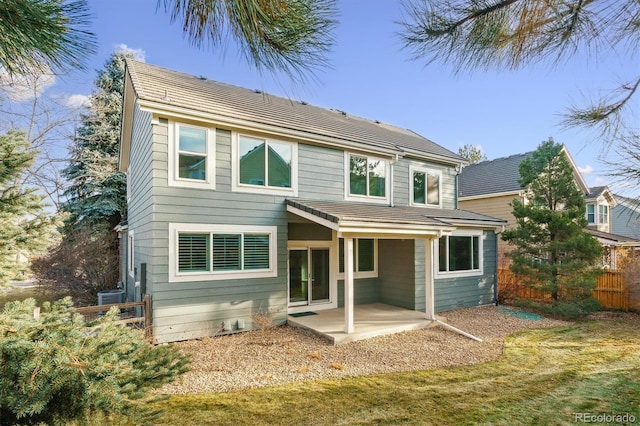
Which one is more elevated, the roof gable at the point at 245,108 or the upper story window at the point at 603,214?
the roof gable at the point at 245,108

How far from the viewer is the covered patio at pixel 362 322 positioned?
25.4 ft

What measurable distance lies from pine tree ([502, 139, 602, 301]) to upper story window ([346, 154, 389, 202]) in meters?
4.69

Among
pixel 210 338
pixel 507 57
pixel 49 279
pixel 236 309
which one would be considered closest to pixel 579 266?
pixel 507 57

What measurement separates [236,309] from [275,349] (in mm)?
1658

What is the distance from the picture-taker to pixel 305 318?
9102mm

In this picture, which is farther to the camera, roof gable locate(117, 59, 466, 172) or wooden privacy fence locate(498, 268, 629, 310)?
wooden privacy fence locate(498, 268, 629, 310)

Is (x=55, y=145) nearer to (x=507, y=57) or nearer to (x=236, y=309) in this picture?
(x=236, y=309)

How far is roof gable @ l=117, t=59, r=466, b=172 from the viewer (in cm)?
773

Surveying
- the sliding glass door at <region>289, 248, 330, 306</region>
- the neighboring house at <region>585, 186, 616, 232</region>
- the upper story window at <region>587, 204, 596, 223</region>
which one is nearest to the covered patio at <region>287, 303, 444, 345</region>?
the sliding glass door at <region>289, 248, 330, 306</region>

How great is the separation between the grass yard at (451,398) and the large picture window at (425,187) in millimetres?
6376

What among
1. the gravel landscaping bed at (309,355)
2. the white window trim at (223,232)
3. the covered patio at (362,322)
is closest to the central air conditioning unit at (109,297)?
the white window trim at (223,232)

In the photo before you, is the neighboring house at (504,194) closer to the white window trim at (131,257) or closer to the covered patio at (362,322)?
the covered patio at (362,322)

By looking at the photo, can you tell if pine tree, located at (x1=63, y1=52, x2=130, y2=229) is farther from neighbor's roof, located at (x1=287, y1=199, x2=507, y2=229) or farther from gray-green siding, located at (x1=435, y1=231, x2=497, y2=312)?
Answer: gray-green siding, located at (x1=435, y1=231, x2=497, y2=312)

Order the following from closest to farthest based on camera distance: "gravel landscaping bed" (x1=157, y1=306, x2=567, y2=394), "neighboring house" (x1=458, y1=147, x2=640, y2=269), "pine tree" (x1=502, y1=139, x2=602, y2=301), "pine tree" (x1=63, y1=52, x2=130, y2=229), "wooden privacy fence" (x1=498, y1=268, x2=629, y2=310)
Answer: "gravel landscaping bed" (x1=157, y1=306, x2=567, y2=394) < "pine tree" (x1=502, y1=139, x2=602, y2=301) < "wooden privacy fence" (x1=498, y1=268, x2=629, y2=310) < "pine tree" (x1=63, y1=52, x2=130, y2=229) < "neighboring house" (x1=458, y1=147, x2=640, y2=269)
